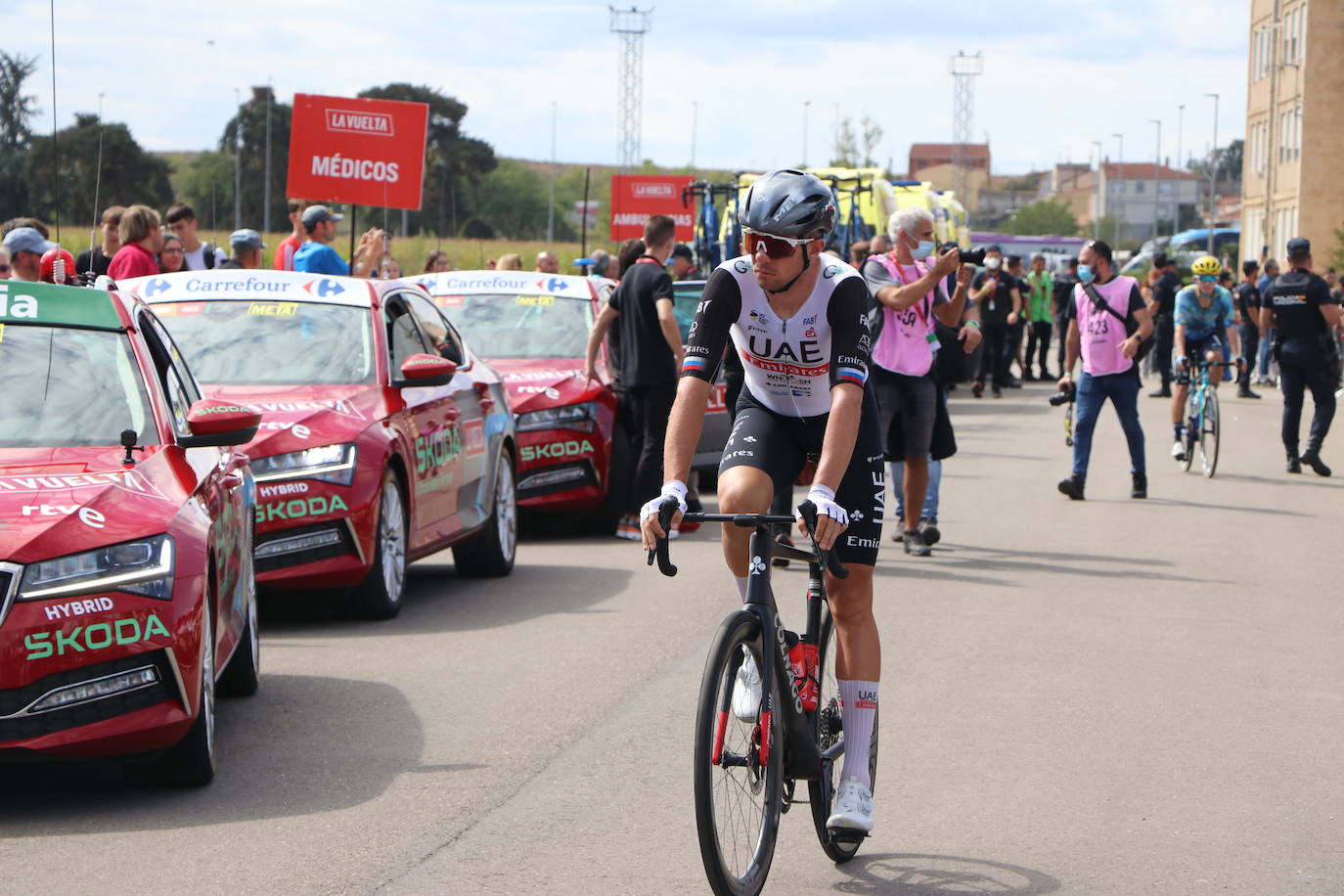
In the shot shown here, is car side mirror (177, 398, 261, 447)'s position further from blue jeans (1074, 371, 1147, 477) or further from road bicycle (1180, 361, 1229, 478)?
road bicycle (1180, 361, 1229, 478)

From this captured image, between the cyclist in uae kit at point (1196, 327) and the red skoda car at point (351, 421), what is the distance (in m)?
9.31

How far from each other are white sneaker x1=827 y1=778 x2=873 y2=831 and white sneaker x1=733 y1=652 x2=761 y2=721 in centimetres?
63

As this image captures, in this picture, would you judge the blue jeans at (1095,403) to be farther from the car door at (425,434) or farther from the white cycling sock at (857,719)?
the white cycling sock at (857,719)

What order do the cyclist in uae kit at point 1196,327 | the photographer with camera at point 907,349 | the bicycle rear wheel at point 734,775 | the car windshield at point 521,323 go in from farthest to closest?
the cyclist in uae kit at point 1196,327 < the car windshield at point 521,323 < the photographer with camera at point 907,349 < the bicycle rear wheel at point 734,775

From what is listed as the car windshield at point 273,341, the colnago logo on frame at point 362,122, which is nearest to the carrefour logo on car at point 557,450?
the car windshield at point 273,341

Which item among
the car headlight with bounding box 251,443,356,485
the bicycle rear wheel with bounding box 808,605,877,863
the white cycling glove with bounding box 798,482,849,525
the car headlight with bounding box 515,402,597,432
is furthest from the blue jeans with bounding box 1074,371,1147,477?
the white cycling glove with bounding box 798,482,849,525

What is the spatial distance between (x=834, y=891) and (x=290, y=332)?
241 inches

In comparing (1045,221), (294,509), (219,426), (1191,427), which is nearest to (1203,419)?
(1191,427)

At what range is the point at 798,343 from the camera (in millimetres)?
5488

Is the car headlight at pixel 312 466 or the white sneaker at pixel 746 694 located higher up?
the car headlight at pixel 312 466

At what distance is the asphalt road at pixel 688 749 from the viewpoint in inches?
216

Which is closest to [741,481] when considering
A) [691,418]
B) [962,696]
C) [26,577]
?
[691,418]

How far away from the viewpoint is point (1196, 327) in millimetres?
19625

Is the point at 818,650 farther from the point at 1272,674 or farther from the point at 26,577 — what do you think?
the point at 1272,674
